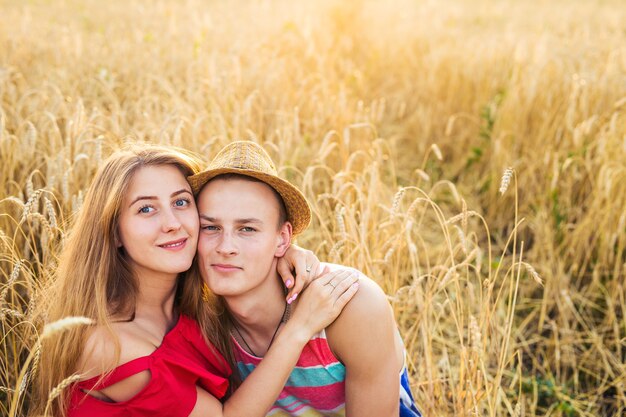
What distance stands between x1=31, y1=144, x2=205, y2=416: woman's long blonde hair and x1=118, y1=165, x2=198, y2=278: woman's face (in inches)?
1.4

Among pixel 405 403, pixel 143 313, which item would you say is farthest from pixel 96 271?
pixel 405 403

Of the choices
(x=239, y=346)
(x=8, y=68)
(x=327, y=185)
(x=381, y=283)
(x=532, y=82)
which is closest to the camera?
(x=239, y=346)

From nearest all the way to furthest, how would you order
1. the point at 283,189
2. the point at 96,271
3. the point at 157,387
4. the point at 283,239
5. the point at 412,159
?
the point at 157,387 < the point at 96,271 < the point at 283,189 < the point at 283,239 < the point at 412,159

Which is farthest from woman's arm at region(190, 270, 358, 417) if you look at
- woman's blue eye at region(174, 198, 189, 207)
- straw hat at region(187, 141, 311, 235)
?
woman's blue eye at region(174, 198, 189, 207)

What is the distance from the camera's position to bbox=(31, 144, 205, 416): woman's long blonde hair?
197cm

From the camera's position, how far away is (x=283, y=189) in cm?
216

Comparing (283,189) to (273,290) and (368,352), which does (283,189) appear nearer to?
(273,290)

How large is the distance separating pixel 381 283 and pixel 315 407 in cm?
74

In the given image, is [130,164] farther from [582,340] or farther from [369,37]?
[369,37]

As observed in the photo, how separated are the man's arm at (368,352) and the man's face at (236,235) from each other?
328 mm

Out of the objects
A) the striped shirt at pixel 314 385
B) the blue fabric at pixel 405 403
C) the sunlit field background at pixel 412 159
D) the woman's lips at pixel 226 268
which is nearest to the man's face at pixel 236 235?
the woman's lips at pixel 226 268

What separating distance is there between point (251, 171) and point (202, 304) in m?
0.54

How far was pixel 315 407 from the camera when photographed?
2.31 m

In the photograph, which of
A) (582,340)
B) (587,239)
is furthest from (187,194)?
(587,239)
